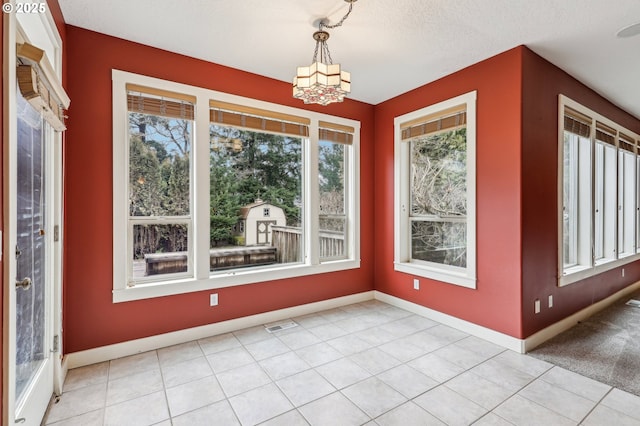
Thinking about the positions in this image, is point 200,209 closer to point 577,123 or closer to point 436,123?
point 436,123

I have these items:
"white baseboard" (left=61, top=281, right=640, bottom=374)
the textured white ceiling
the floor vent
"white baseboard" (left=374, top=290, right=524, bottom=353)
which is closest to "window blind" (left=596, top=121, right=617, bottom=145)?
the textured white ceiling

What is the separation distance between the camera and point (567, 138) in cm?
391

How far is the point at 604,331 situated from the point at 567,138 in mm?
2247

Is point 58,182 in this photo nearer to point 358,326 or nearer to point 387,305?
point 358,326

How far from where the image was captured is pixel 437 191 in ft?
12.7

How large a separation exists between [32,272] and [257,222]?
206 cm

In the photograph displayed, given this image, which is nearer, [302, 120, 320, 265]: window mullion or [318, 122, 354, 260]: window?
[302, 120, 320, 265]: window mullion

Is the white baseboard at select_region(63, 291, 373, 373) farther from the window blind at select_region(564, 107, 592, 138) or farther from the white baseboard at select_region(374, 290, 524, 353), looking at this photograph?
the window blind at select_region(564, 107, 592, 138)

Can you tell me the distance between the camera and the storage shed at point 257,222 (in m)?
3.55

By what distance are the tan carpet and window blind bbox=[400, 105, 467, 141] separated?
2338mm

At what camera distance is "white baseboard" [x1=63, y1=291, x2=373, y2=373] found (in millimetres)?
2611

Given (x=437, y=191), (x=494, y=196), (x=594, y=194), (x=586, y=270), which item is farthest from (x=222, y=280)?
(x=594, y=194)

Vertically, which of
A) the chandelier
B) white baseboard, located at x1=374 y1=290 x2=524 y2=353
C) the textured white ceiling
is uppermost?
the textured white ceiling

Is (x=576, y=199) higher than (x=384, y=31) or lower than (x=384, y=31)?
lower
